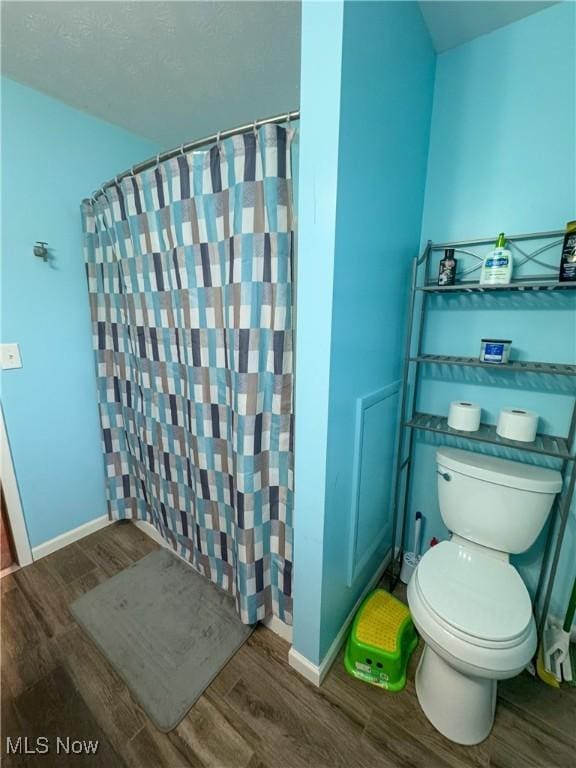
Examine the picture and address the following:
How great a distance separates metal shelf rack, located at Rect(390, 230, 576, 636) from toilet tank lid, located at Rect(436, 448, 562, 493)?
59 mm

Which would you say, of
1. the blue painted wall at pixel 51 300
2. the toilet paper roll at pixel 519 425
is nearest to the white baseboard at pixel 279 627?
the toilet paper roll at pixel 519 425

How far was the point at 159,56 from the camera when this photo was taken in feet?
4.10

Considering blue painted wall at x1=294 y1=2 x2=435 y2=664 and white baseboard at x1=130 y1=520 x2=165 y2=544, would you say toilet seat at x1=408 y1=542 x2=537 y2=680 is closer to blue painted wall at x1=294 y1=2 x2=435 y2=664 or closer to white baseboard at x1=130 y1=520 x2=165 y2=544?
blue painted wall at x1=294 y1=2 x2=435 y2=664

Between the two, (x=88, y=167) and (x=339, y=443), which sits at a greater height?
(x=88, y=167)

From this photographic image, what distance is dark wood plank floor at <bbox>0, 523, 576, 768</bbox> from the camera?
3.17 ft

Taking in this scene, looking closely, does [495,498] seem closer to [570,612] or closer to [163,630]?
[570,612]

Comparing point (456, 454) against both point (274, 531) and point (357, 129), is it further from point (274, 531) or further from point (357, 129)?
point (357, 129)

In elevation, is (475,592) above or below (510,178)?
below

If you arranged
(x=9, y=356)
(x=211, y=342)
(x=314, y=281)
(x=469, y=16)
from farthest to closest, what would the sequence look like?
(x=9, y=356) → (x=211, y=342) → (x=469, y=16) → (x=314, y=281)

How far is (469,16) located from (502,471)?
1675 mm

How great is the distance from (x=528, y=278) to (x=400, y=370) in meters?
0.60

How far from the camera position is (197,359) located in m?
1.27

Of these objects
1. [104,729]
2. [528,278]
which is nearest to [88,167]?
[528,278]

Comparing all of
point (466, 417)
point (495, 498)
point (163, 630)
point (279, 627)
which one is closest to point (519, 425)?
point (466, 417)
